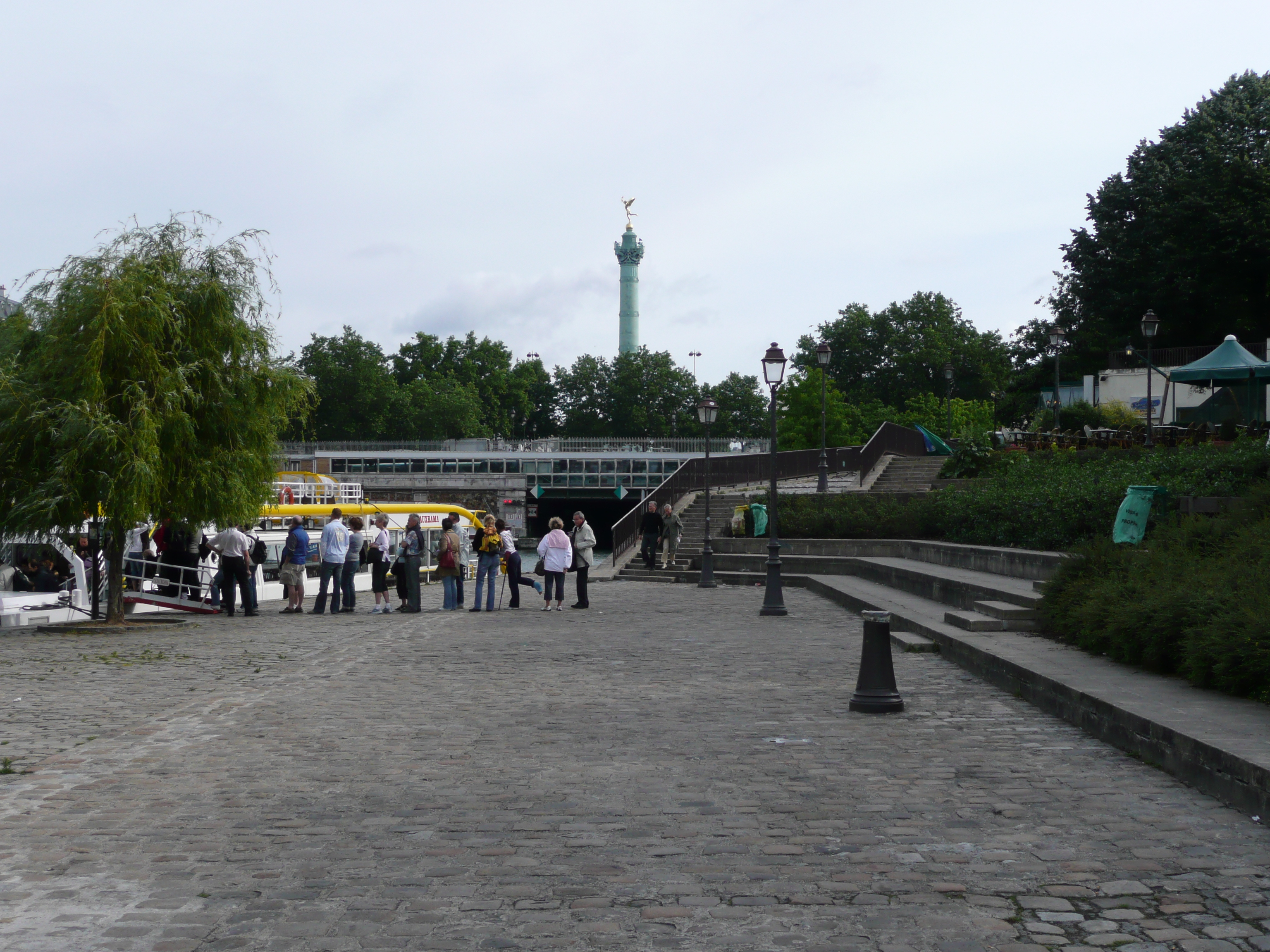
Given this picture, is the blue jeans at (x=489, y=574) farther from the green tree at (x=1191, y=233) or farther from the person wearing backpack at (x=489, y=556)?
the green tree at (x=1191, y=233)

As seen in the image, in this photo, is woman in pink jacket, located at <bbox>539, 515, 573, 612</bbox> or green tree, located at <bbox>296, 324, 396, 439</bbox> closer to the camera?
woman in pink jacket, located at <bbox>539, 515, 573, 612</bbox>

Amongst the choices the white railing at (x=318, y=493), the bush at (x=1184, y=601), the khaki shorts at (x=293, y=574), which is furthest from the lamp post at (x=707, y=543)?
the bush at (x=1184, y=601)

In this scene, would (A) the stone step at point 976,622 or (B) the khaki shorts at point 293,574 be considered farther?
(B) the khaki shorts at point 293,574

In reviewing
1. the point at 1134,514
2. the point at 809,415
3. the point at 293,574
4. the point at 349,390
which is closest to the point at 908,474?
the point at 293,574

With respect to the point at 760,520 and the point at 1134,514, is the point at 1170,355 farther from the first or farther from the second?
the point at 1134,514

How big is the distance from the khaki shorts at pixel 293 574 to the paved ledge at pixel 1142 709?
42.5ft

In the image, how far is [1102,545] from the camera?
1274 cm

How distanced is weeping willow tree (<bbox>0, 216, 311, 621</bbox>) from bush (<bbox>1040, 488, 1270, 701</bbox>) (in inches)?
491

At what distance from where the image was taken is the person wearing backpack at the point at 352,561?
2186 cm

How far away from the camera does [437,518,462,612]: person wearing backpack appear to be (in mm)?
22500

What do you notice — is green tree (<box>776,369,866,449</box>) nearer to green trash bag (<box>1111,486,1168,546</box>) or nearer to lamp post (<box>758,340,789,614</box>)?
lamp post (<box>758,340,789,614</box>)

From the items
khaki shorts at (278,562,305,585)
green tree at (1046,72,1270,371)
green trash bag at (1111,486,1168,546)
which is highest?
green tree at (1046,72,1270,371)

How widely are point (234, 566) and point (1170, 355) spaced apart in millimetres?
41451

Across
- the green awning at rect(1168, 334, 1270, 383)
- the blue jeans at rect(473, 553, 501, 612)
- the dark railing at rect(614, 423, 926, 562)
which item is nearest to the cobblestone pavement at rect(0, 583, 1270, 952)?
the blue jeans at rect(473, 553, 501, 612)
